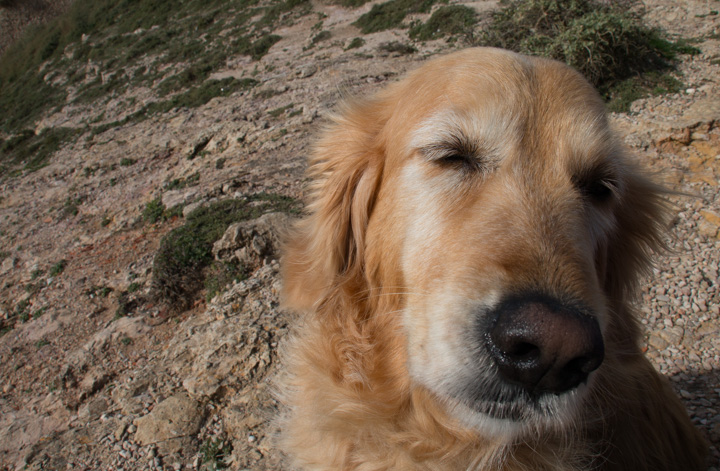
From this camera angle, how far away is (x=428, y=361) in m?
1.93

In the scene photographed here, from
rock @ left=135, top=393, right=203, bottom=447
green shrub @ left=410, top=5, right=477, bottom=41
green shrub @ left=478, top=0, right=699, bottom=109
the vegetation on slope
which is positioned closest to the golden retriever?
rock @ left=135, top=393, right=203, bottom=447

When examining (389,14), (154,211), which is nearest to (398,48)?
(389,14)

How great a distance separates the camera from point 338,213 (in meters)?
2.68

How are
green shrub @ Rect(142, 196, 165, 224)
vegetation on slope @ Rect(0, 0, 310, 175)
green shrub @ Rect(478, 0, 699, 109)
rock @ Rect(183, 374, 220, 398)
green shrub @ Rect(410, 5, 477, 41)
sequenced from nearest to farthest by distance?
rock @ Rect(183, 374, 220, 398)
green shrub @ Rect(142, 196, 165, 224)
green shrub @ Rect(478, 0, 699, 109)
green shrub @ Rect(410, 5, 477, 41)
vegetation on slope @ Rect(0, 0, 310, 175)

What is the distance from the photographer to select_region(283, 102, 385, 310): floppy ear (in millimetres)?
2625

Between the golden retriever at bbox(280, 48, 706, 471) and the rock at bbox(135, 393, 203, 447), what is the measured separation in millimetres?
1340

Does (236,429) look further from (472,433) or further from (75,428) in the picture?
(472,433)

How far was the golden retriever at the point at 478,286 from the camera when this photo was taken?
5.66 ft

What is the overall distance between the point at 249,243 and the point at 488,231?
12.4 ft

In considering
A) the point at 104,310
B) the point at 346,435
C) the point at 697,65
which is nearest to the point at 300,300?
the point at 346,435

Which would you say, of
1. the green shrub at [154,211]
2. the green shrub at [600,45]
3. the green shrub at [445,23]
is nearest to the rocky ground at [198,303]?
the green shrub at [154,211]

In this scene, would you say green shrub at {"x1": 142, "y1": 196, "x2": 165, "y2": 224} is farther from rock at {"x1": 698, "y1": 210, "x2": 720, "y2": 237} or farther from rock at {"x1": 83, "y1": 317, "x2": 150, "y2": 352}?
rock at {"x1": 698, "y1": 210, "x2": 720, "y2": 237}

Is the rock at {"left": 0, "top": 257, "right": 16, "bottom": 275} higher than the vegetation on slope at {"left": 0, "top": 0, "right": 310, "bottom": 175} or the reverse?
the reverse

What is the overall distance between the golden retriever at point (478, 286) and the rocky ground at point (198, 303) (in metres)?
0.77
